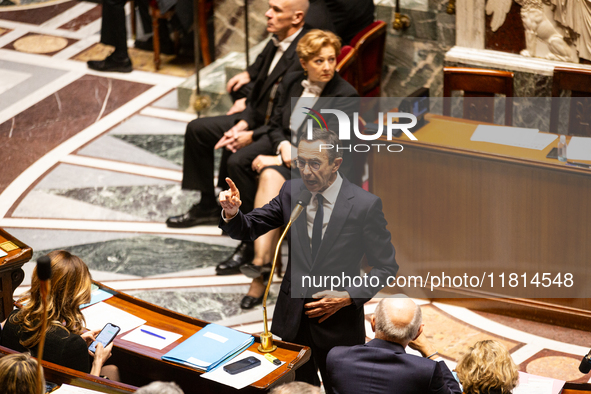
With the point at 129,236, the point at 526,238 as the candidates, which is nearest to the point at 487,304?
the point at 526,238

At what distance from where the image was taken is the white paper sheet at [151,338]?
9.57 feet

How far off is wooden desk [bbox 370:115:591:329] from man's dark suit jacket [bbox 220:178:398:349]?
124cm

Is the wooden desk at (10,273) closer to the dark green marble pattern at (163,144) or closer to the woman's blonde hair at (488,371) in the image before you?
the woman's blonde hair at (488,371)

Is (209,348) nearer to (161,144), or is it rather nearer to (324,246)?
(324,246)

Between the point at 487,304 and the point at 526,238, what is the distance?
456 millimetres

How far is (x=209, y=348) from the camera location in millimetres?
2844

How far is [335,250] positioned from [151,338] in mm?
776

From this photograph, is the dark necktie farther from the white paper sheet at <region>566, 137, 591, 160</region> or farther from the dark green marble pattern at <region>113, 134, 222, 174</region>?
the dark green marble pattern at <region>113, 134, 222, 174</region>

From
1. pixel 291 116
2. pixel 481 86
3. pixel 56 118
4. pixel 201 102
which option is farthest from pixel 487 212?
pixel 56 118

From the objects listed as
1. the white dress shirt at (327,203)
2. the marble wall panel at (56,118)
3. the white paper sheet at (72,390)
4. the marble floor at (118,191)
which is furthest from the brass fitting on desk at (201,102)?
the white paper sheet at (72,390)

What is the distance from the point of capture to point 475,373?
2.46m

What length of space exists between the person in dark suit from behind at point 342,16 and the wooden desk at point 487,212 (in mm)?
1122

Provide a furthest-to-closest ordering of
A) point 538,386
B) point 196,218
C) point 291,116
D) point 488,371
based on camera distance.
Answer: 1. point 196,218
2. point 291,116
3. point 538,386
4. point 488,371

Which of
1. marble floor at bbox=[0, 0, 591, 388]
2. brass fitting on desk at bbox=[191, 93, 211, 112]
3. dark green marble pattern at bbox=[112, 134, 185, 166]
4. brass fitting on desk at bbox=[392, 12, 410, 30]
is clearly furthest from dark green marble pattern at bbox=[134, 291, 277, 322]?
brass fitting on desk at bbox=[392, 12, 410, 30]
